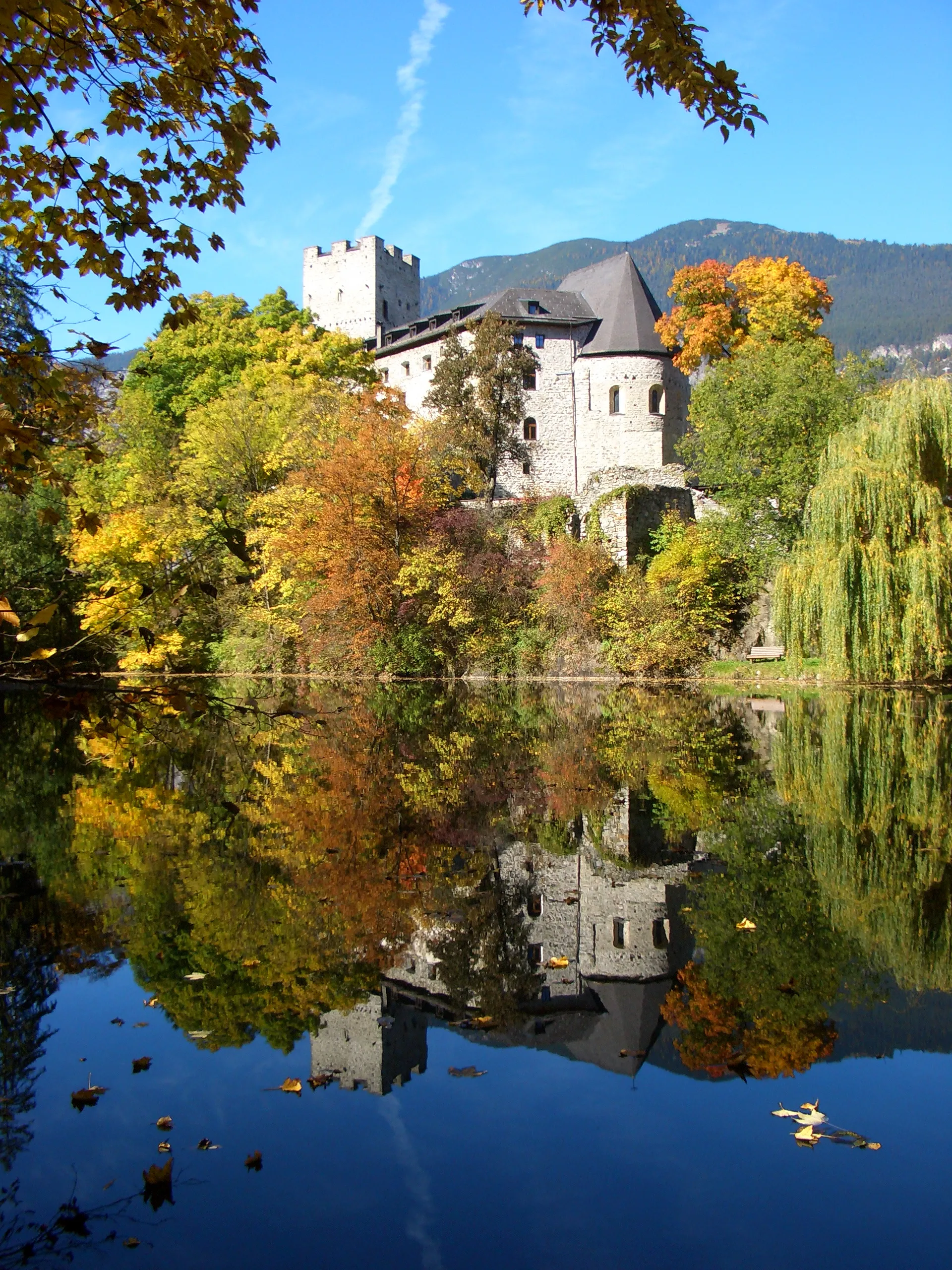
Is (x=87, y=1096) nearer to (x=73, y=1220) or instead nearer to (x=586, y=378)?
(x=73, y=1220)

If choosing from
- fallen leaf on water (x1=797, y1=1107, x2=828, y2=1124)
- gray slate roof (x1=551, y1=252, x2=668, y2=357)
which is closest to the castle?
gray slate roof (x1=551, y1=252, x2=668, y2=357)

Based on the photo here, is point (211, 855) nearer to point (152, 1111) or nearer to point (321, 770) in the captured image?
point (152, 1111)

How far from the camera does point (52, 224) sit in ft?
13.3

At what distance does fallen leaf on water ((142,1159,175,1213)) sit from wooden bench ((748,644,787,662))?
87.5 feet

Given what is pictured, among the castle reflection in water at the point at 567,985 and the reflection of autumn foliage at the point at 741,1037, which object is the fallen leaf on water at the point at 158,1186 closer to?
the castle reflection in water at the point at 567,985

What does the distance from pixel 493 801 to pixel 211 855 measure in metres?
2.74

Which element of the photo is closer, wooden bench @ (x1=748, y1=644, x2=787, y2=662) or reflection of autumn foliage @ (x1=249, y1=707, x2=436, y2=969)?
reflection of autumn foliage @ (x1=249, y1=707, x2=436, y2=969)

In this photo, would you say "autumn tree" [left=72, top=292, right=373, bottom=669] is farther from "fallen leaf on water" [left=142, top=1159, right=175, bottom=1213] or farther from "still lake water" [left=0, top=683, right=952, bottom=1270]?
"fallen leaf on water" [left=142, top=1159, right=175, bottom=1213]

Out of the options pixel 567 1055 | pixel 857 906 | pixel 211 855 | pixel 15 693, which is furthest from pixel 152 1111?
pixel 15 693

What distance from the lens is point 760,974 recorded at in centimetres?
428

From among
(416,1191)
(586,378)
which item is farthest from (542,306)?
(416,1191)

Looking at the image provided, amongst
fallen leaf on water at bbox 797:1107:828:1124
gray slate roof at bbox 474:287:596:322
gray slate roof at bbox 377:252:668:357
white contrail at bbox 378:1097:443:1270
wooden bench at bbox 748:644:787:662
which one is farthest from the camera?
gray slate roof at bbox 474:287:596:322

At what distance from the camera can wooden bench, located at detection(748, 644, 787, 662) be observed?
28297 millimetres

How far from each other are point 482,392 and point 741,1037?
37564mm
